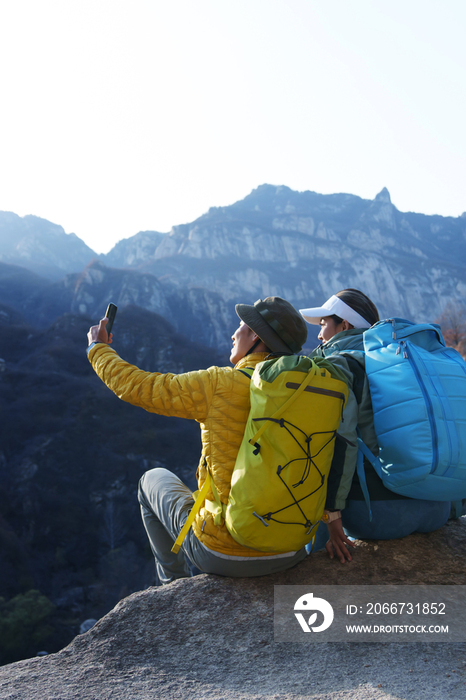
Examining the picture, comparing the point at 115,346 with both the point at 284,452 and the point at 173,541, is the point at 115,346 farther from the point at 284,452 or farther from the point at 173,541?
the point at 284,452

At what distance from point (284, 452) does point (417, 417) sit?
2.03 feet

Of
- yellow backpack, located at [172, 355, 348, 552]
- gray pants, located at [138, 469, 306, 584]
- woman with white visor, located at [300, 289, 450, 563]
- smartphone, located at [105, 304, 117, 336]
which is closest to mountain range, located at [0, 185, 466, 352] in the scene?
gray pants, located at [138, 469, 306, 584]

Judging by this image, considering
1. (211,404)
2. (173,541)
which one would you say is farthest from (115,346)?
(211,404)

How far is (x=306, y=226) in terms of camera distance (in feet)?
425

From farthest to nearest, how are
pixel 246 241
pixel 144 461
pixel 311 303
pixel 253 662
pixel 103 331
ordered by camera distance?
pixel 246 241, pixel 311 303, pixel 144 461, pixel 103 331, pixel 253 662

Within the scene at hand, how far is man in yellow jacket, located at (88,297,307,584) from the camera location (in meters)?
2.06

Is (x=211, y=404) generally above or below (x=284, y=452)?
above

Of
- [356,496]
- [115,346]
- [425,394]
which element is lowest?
[356,496]

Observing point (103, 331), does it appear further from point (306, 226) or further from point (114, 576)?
point (306, 226)

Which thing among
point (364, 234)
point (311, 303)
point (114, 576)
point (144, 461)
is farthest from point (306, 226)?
point (114, 576)

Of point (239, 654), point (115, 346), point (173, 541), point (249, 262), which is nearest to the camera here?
point (239, 654)

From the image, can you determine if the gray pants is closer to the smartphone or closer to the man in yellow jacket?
the man in yellow jacket

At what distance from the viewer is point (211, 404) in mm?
2098

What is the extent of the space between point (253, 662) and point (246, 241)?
122m
